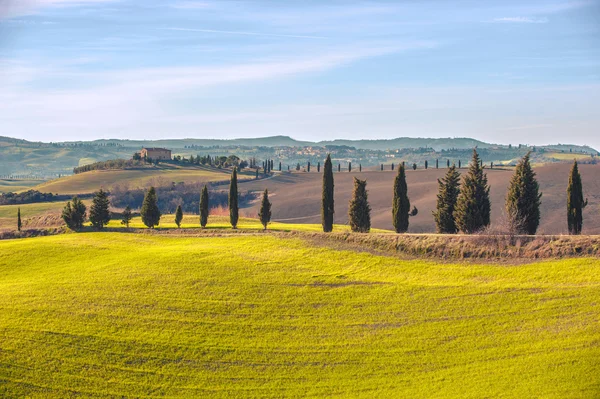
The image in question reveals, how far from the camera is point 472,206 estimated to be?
57562mm

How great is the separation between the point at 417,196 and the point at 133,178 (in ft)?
309

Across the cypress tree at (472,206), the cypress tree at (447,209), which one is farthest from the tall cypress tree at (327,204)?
the cypress tree at (472,206)

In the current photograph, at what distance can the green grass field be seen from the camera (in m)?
30.1

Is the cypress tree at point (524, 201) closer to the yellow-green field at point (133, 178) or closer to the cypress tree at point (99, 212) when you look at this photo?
the cypress tree at point (99, 212)

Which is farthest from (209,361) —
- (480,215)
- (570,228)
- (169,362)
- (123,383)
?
(570,228)

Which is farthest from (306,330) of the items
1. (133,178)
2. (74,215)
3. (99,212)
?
(133,178)

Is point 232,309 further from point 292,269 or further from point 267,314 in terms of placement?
point 292,269

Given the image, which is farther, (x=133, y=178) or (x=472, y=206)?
(x=133, y=178)

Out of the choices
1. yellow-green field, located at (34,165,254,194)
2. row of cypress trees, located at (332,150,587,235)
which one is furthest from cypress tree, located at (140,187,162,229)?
yellow-green field, located at (34,165,254,194)

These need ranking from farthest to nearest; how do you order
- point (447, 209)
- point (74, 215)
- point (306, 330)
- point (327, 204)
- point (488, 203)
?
point (74, 215) → point (327, 204) → point (447, 209) → point (488, 203) → point (306, 330)

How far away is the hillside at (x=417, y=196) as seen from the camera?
92.4 metres

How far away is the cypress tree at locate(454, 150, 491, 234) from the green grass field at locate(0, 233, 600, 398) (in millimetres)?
13042

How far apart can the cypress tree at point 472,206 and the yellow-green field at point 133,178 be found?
118226 mm

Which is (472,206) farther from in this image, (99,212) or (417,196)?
(417,196)
